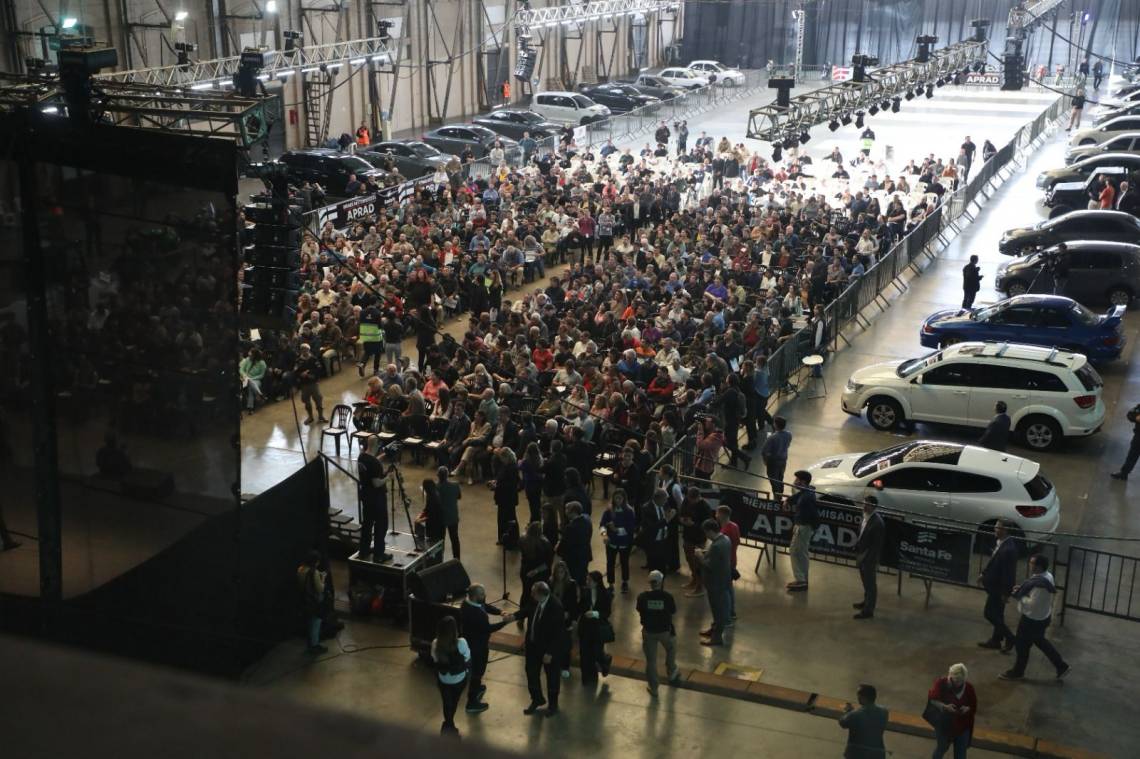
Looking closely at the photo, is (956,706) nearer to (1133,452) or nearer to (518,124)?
(1133,452)

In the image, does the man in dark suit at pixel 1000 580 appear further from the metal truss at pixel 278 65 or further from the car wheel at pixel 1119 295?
the metal truss at pixel 278 65

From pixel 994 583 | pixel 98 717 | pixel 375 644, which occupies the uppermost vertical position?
pixel 98 717

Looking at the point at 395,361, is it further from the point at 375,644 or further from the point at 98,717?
the point at 98,717

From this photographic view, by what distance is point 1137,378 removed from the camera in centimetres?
2202

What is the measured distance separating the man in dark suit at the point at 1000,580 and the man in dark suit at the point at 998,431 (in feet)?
15.0

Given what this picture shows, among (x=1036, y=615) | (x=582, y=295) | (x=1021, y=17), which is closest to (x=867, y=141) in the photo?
(x=1021, y=17)

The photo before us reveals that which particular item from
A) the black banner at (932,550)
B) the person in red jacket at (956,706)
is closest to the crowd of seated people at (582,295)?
the black banner at (932,550)

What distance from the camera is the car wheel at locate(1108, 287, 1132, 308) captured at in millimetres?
25891

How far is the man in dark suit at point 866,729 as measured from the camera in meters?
9.78

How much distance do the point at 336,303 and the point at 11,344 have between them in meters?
12.1

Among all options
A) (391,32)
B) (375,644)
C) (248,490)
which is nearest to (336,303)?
(248,490)

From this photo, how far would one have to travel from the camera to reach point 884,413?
63.9 ft

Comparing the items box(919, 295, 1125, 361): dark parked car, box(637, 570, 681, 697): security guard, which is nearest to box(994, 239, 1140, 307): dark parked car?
box(919, 295, 1125, 361): dark parked car

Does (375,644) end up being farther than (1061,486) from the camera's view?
No
